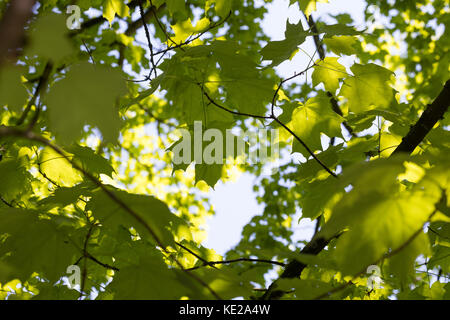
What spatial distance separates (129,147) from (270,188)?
293 cm

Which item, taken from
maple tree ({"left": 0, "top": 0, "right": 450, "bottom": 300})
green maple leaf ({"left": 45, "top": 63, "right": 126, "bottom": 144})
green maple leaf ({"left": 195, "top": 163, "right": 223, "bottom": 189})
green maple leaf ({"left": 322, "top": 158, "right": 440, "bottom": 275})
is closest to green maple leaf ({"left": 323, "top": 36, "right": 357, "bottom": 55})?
maple tree ({"left": 0, "top": 0, "right": 450, "bottom": 300})

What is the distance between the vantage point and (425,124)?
5.09ft

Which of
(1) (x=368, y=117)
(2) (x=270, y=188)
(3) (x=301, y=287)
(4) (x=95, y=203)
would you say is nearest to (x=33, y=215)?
(4) (x=95, y=203)

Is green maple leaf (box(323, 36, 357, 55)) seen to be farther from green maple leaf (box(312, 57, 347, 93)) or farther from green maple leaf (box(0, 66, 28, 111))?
green maple leaf (box(0, 66, 28, 111))

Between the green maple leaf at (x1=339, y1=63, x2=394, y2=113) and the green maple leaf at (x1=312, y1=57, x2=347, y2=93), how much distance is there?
52mm

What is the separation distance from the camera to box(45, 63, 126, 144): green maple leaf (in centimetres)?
66

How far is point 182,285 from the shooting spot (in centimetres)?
97

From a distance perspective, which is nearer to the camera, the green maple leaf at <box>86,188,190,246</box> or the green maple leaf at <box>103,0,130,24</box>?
the green maple leaf at <box>86,188,190,246</box>

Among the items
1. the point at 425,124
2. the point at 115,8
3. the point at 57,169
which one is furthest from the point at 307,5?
the point at 57,169

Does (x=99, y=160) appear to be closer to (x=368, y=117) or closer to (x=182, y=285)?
(x=182, y=285)

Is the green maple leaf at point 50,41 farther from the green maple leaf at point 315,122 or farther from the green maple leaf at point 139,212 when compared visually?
the green maple leaf at point 315,122

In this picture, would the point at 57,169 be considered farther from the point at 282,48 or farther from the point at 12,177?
the point at 282,48

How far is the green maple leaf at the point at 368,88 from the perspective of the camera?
1799 mm

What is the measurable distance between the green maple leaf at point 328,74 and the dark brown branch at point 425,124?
0.44 m
